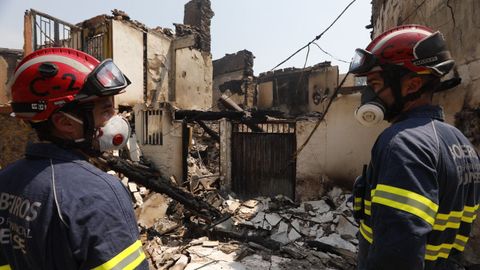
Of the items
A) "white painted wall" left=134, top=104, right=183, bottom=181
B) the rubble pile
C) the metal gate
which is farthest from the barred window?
the metal gate

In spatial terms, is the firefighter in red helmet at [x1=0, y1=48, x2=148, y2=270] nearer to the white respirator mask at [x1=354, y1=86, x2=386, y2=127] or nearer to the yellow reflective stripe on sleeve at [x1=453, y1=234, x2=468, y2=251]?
the white respirator mask at [x1=354, y1=86, x2=386, y2=127]

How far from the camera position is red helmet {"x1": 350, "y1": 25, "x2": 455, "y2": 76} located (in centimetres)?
152

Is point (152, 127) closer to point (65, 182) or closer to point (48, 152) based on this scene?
point (48, 152)

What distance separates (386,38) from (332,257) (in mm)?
4511

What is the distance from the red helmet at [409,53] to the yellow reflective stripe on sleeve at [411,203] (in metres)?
0.74

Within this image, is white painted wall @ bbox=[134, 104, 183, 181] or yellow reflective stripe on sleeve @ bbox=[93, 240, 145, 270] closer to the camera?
yellow reflective stripe on sleeve @ bbox=[93, 240, 145, 270]

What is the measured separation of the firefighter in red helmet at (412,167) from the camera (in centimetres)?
117

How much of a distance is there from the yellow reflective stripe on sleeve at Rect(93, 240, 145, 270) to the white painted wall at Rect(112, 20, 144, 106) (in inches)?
425

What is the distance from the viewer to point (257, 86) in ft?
72.8

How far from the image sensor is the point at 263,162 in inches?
327

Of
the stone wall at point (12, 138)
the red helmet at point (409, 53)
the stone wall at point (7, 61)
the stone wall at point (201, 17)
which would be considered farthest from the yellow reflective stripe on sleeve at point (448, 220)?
the stone wall at point (7, 61)

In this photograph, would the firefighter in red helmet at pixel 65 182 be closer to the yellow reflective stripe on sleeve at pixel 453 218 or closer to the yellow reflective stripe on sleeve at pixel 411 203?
the yellow reflective stripe on sleeve at pixel 411 203

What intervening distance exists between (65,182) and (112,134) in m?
0.46

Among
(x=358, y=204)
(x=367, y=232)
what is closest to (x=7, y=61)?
(x=358, y=204)
